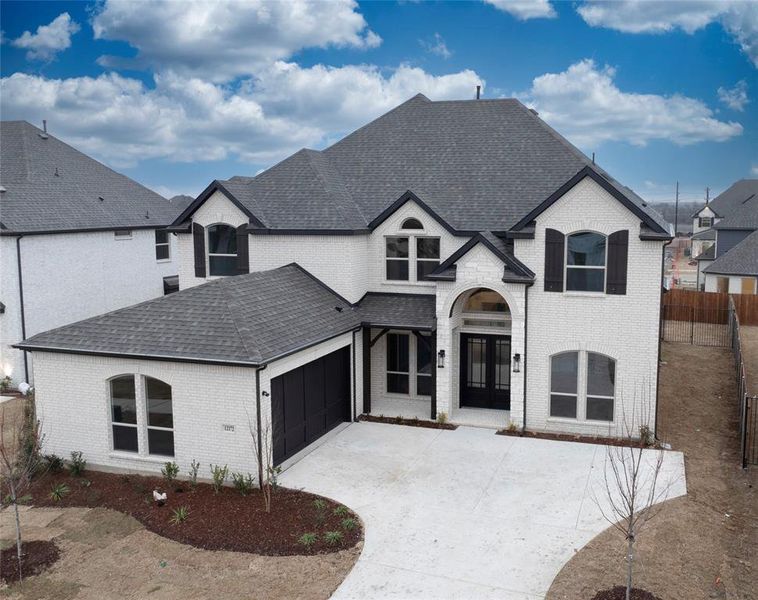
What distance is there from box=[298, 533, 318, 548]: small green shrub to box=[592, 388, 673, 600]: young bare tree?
17.3 ft

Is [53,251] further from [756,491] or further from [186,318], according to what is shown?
[756,491]

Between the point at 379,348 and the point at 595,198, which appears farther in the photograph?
the point at 379,348

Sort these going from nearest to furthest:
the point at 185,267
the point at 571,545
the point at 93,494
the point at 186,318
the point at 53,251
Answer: the point at 571,545, the point at 93,494, the point at 186,318, the point at 185,267, the point at 53,251

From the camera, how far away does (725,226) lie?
2055 inches

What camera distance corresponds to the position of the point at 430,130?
24.5 meters

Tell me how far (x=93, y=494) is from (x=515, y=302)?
1156cm

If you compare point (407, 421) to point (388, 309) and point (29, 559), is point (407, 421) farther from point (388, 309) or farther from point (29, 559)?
point (29, 559)

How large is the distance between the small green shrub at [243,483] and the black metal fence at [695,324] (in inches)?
1007

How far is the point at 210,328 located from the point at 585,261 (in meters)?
10.0

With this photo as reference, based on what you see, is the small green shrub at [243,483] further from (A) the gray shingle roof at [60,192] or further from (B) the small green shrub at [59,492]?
(A) the gray shingle roof at [60,192]

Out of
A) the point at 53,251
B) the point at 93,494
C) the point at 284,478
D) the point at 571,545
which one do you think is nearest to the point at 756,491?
the point at 571,545

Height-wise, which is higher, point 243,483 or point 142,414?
point 142,414

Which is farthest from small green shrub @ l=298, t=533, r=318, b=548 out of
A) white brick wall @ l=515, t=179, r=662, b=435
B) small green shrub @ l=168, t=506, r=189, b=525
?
white brick wall @ l=515, t=179, r=662, b=435

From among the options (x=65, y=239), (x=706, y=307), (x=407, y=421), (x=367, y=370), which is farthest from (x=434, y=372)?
(x=706, y=307)
